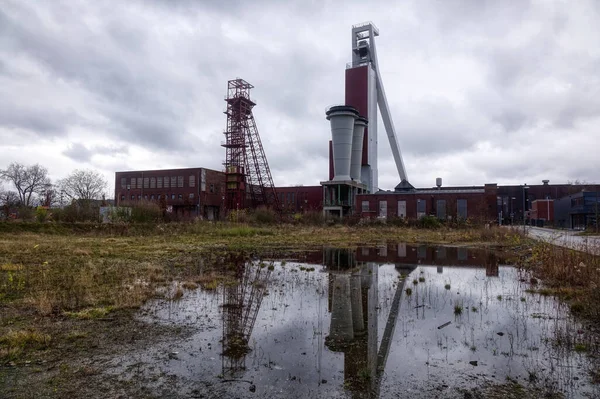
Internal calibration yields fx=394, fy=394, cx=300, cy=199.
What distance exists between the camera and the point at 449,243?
24.2 metres

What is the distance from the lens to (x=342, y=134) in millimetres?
53188


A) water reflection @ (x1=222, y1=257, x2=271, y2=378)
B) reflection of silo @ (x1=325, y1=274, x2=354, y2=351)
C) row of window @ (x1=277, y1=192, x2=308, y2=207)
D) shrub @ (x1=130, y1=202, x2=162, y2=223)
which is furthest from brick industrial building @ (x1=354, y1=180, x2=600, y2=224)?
reflection of silo @ (x1=325, y1=274, x2=354, y2=351)

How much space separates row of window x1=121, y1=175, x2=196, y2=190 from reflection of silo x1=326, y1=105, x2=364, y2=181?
26243 mm

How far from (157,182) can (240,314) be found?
2670 inches

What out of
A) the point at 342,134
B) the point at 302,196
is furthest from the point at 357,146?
the point at 302,196

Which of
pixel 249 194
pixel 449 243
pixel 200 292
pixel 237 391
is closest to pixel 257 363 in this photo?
pixel 237 391

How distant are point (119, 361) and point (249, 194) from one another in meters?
56.9

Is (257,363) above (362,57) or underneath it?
underneath

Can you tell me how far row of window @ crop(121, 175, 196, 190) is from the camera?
67.5 meters

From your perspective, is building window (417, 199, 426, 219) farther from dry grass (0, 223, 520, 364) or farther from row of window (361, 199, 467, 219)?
dry grass (0, 223, 520, 364)

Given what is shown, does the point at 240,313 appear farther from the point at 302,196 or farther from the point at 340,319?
the point at 302,196

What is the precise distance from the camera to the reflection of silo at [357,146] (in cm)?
5700

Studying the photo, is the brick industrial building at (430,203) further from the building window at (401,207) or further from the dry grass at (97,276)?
the dry grass at (97,276)

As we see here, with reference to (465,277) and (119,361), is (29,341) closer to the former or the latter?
(119,361)
